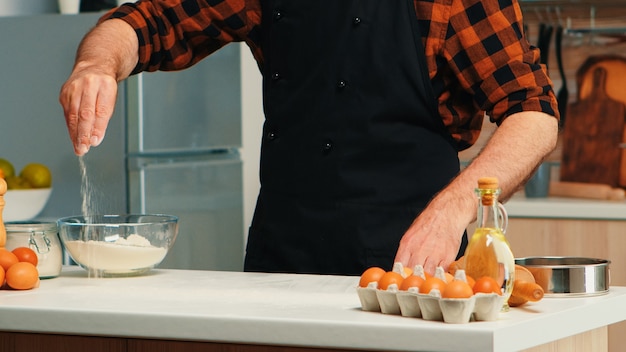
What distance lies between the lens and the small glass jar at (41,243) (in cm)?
165

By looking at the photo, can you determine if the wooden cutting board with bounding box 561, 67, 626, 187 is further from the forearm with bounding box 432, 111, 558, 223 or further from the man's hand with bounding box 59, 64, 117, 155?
the man's hand with bounding box 59, 64, 117, 155

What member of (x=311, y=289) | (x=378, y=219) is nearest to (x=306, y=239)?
(x=378, y=219)

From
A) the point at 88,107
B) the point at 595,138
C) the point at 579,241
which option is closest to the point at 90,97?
the point at 88,107

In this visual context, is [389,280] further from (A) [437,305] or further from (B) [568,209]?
(B) [568,209]

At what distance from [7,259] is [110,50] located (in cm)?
52

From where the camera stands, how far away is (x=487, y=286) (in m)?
1.20

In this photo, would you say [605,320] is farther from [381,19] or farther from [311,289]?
[381,19]

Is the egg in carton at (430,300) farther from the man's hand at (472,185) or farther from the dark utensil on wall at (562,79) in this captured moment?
the dark utensil on wall at (562,79)

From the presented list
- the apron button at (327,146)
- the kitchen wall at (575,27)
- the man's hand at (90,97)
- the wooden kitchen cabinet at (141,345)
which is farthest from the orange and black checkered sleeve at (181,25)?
the kitchen wall at (575,27)

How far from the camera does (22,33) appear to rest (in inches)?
128

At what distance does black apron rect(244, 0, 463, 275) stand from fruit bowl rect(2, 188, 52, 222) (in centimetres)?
131

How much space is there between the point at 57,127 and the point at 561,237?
1.60 meters

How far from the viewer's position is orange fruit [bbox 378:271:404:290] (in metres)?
1.27

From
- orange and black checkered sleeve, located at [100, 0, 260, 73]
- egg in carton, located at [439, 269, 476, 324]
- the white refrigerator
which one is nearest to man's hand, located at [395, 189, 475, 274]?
egg in carton, located at [439, 269, 476, 324]
